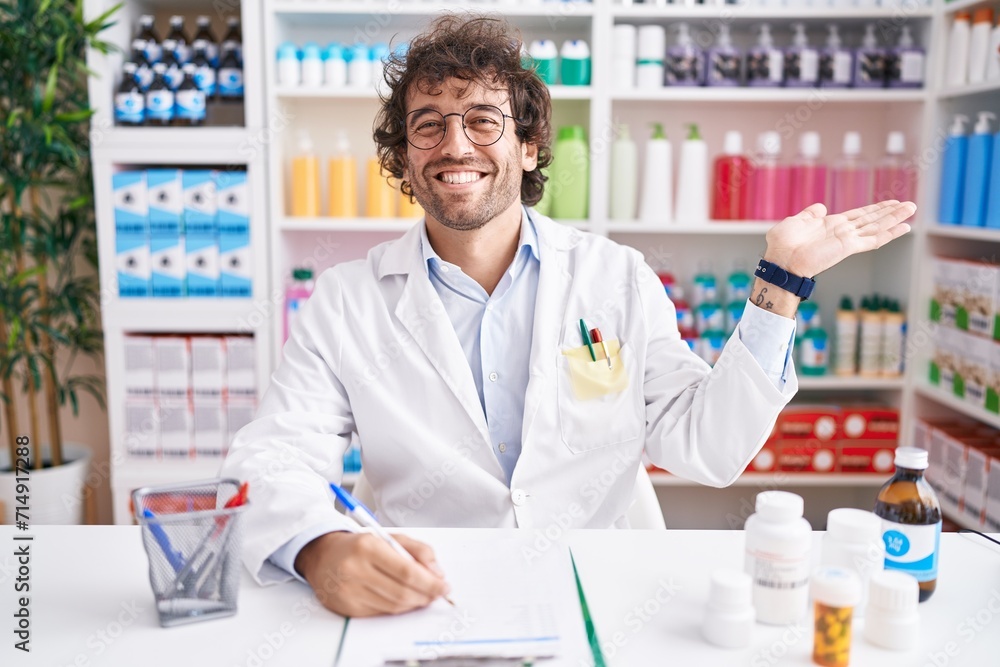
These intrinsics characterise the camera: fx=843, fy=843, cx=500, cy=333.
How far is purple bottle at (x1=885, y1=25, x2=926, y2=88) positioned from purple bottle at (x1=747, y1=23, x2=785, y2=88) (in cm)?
33

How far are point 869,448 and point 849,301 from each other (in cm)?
49

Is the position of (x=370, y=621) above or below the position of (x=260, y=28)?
below

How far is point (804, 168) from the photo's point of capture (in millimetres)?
2684

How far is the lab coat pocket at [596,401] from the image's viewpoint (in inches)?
57.8

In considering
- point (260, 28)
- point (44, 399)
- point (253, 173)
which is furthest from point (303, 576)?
point (44, 399)

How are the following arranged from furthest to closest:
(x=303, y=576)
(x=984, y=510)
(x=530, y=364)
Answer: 1. (x=984, y=510)
2. (x=530, y=364)
3. (x=303, y=576)

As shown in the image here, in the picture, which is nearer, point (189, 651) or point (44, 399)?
point (189, 651)

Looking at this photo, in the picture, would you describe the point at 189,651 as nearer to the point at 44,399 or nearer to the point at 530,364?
the point at 530,364

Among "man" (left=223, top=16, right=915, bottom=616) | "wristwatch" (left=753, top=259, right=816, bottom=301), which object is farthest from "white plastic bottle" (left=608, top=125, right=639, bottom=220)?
"wristwatch" (left=753, top=259, right=816, bottom=301)

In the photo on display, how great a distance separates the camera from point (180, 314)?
8.63ft

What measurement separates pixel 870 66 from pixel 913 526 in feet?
6.73

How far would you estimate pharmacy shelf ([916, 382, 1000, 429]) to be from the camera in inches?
92.0

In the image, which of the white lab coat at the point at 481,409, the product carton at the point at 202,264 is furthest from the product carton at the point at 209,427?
the white lab coat at the point at 481,409

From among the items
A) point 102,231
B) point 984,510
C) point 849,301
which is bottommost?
point 984,510
